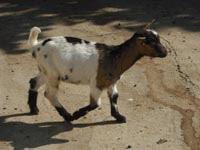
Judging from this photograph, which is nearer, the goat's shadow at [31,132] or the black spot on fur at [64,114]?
the goat's shadow at [31,132]

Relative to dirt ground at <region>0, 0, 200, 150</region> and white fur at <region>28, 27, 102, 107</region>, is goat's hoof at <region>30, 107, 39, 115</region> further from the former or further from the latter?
white fur at <region>28, 27, 102, 107</region>

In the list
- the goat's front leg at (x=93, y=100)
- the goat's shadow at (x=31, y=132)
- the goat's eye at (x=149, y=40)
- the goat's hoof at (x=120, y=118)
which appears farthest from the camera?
the goat's hoof at (x=120, y=118)

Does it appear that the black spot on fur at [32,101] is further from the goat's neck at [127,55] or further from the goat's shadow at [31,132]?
the goat's neck at [127,55]

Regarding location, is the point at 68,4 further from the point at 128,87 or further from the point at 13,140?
the point at 13,140

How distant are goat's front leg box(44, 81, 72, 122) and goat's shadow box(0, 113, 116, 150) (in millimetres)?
113

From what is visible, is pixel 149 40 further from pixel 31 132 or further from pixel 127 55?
pixel 31 132

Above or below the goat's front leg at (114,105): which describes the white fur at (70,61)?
above

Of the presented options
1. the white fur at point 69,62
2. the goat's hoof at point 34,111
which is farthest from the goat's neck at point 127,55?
the goat's hoof at point 34,111

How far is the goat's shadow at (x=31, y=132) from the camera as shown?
7191mm

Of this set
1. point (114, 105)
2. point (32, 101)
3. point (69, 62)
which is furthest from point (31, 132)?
point (114, 105)

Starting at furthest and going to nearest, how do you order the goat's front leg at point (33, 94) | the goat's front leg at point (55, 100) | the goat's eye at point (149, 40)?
the goat's front leg at point (33, 94)
the goat's front leg at point (55, 100)
the goat's eye at point (149, 40)

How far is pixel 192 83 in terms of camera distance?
28.7ft

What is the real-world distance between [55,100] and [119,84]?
1.46 meters

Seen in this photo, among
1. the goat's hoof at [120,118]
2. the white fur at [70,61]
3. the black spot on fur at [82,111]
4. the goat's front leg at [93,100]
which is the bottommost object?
the goat's hoof at [120,118]
